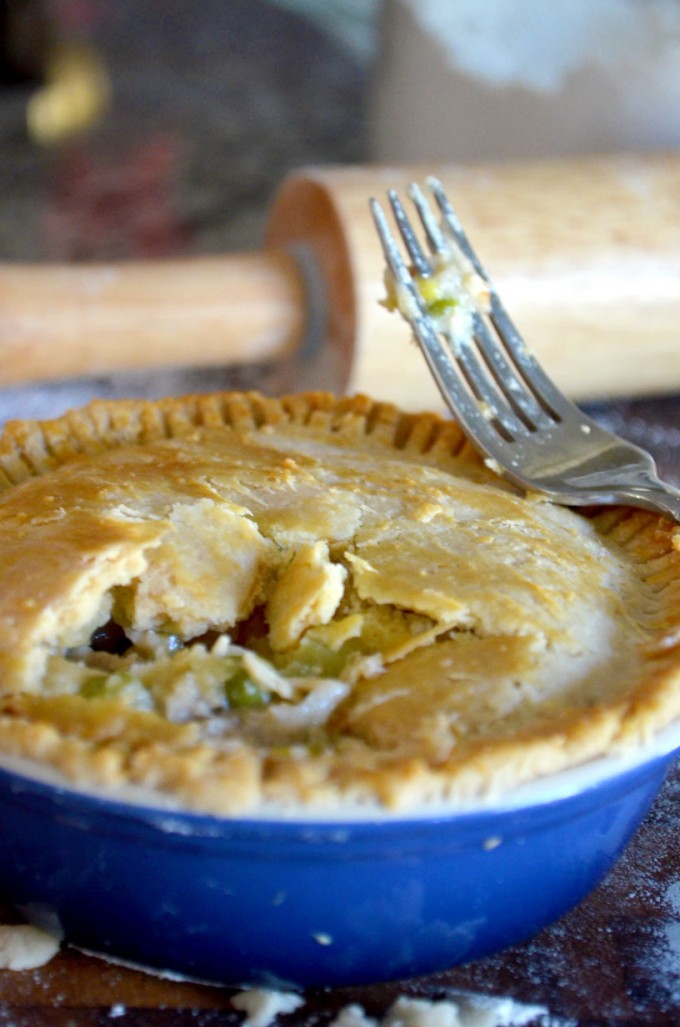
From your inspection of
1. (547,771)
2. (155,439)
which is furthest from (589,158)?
(547,771)

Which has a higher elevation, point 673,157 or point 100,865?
point 673,157

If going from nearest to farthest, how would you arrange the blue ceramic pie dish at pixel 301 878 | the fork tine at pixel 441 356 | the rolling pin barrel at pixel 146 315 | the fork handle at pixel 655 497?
the blue ceramic pie dish at pixel 301 878
the fork handle at pixel 655 497
the fork tine at pixel 441 356
the rolling pin barrel at pixel 146 315

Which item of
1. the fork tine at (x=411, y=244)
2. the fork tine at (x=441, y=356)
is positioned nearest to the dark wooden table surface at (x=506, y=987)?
the fork tine at (x=441, y=356)

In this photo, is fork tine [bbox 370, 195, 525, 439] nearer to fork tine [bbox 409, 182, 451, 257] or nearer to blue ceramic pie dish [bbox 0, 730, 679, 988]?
fork tine [bbox 409, 182, 451, 257]

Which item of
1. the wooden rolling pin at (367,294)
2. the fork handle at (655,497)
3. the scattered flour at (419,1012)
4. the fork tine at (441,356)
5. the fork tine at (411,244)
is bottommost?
the scattered flour at (419,1012)

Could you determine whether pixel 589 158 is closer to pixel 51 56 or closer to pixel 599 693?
pixel 599 693

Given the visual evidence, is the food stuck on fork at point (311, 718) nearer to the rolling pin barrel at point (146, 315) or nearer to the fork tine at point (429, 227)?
the fork tine at point (429, 227)
